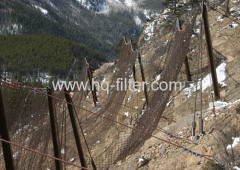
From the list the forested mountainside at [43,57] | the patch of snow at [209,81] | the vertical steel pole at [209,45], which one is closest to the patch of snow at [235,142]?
the vertical steel pole at [209,45]

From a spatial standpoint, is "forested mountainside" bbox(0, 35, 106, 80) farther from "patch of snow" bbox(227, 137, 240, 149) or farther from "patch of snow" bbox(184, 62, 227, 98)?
"patch of snow" bbox(227, 137, 240, 149)

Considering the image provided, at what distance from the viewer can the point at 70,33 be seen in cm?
16912

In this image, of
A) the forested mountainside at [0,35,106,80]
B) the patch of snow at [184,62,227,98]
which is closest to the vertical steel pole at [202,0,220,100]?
the patch of snow at [184,62,227,98]

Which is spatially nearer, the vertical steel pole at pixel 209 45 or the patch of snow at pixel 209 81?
the vertical steel pole at pixel 209 45

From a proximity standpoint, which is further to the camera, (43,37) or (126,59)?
(43,37)

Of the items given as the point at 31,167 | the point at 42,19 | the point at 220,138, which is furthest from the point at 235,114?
the point at 42,19

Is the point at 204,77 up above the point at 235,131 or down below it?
above

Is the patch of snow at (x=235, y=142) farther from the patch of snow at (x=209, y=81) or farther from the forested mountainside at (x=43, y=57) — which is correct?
the forested mountainside at (x=43, y=57)

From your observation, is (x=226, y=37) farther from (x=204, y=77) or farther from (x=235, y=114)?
(x=235, y=114)

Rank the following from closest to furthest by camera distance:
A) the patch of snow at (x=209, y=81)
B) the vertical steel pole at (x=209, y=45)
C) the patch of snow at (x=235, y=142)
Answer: the patch of snow at (x=235, y=142) < the vertical steel pole at (x=209, y=45) < the patch of snow at (x=209, y=81)

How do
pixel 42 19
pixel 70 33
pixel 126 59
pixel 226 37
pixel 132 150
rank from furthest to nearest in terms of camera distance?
pixel 70 33, pixel 42 19, pixel 126 59, pixel 226 37, pixel 132 150

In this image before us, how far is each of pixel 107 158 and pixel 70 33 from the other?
16536 centimetres

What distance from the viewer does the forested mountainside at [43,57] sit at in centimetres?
9997

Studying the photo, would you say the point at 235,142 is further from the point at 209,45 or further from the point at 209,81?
the point at 209,81
